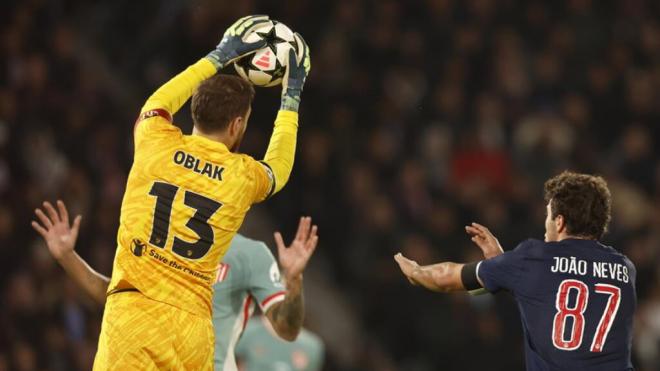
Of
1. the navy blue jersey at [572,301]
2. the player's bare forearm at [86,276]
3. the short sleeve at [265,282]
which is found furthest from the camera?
the short sleeve at [265,282]

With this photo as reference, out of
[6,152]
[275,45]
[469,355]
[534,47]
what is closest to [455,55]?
[534,47]

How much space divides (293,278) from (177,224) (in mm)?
946

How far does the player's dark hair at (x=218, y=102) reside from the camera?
540 cm

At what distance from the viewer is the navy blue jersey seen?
5.20 m

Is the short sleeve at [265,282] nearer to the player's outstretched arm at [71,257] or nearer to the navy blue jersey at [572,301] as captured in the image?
the player's outstretched arm at [71,257]

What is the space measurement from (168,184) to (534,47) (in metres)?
9.49

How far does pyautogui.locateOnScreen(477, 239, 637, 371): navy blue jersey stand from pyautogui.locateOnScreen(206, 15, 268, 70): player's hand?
154 cm

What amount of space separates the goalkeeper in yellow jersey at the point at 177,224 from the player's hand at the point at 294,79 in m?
0.29

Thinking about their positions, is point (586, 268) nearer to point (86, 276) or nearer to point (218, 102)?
point (218, 102)

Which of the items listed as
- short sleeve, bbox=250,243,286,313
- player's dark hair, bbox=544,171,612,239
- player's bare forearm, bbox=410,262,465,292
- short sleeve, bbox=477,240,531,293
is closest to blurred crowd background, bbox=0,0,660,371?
short sleeve, bbox=250,243,286,313

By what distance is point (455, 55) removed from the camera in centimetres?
1335

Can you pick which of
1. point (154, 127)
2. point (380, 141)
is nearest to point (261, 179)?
point (154, 127)

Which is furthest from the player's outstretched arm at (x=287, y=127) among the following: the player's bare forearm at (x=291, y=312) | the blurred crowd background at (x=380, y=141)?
the blurred crowd background at (x=380, y=141)

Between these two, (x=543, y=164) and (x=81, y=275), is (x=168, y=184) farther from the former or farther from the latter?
(x=543, y=164)
